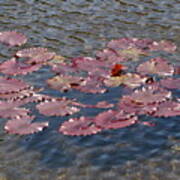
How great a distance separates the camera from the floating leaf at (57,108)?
5699 mm

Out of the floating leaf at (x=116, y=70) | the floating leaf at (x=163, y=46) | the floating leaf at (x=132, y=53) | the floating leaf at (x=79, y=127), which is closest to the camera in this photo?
the floating leaf at (x=79, y=127)

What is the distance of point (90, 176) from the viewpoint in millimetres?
4820

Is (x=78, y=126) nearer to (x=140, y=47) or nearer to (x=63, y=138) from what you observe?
(x=63, y=138)

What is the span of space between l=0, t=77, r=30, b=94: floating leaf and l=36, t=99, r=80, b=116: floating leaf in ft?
1.64

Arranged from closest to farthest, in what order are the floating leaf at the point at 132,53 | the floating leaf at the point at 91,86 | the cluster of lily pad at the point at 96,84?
the cluster of lily pad at the point at 96,84 → the floating leaf at the point at 91,86 → the floating leaf at the point at 132,53

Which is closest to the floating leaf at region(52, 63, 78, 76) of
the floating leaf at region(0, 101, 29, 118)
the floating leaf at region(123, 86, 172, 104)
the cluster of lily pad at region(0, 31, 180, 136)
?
the cluster of lily pad at region(0, 31, 180, 136)

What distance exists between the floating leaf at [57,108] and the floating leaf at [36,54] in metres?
1.24

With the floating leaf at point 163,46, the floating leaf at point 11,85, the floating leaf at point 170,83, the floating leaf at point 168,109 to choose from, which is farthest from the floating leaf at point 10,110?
the floating leaf at point 163,46

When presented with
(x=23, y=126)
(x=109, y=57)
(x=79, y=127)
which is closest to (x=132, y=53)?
(x=109, y=57)

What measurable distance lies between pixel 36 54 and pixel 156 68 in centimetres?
169

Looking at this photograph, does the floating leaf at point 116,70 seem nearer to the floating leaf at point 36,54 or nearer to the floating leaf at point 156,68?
the floating leaf at point 156,68

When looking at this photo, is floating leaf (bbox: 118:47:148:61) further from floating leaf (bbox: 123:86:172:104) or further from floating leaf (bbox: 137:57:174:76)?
floating leaf (bbox: 123:86:172:104)

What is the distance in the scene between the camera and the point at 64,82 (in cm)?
632

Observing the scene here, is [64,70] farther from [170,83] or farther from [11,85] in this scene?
[170,83]
